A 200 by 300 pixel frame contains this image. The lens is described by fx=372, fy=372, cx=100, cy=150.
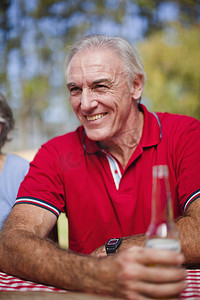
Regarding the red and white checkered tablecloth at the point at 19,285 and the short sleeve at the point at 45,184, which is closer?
the red and white checkered tablecloth at the point at 19,285

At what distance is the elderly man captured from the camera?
178cm

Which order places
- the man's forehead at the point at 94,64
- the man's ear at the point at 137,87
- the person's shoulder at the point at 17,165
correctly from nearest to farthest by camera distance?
the man's forehead at the point at 94,64 → the man's ear at the point at 137,87 → the person's shoulder at the point at 17,165

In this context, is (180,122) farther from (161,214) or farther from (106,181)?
(161,214)

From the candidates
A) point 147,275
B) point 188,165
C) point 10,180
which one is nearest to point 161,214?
point 147,275

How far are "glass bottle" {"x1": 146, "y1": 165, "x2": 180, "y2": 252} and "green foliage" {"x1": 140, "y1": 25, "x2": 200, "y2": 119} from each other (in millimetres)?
12585

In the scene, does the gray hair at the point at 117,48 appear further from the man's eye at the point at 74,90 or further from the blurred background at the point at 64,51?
the blurred background at the point at 64,51

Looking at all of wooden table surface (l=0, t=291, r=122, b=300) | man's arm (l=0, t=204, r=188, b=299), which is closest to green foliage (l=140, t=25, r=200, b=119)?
man's arm (l=0, t=204, r=188, b=299)

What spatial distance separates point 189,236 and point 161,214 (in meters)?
0.66

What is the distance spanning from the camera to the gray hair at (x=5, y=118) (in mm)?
2693

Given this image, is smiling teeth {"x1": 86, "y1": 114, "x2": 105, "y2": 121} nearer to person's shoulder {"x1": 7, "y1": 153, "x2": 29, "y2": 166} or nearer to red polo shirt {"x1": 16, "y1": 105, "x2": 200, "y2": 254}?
red polo shirt {"x1": 16, "y1": 105, "x2": 200, "y2": 254}

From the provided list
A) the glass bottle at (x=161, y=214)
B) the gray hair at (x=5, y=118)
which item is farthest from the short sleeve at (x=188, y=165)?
the gray hair at (x=5, y=118)

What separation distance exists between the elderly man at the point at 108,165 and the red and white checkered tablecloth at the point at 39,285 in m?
0.15

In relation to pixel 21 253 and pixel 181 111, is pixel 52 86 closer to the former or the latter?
pixel 181 111

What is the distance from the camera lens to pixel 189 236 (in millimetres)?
1602
